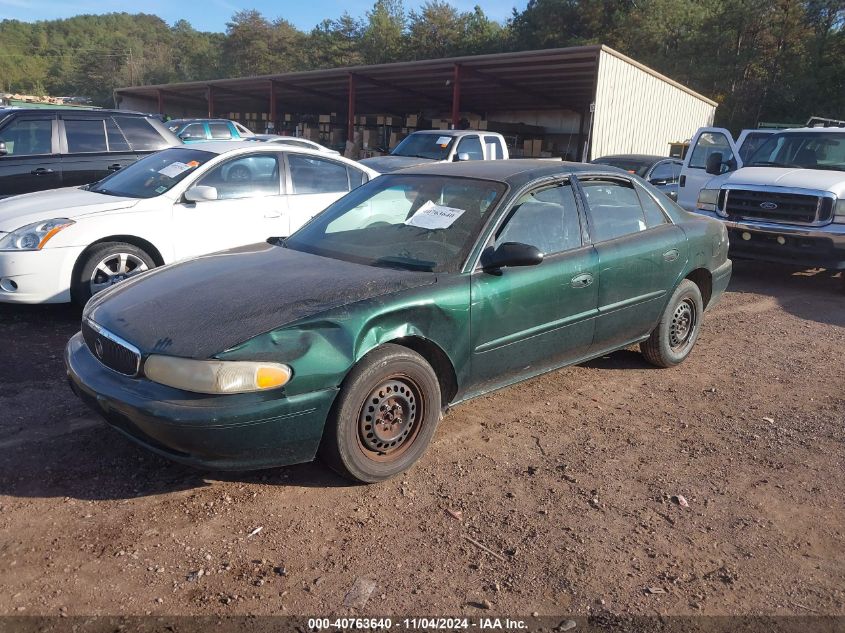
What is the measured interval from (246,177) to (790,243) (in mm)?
6476

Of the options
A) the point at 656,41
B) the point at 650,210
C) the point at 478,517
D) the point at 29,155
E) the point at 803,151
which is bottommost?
the point at 478,517

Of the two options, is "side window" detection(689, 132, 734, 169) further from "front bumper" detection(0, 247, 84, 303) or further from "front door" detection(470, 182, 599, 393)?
"front bumper" detection(0, 247, 84, 303)

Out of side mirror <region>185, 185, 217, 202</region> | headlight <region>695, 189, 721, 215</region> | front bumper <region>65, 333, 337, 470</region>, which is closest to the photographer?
front bumper <region>65, 333, 337, 470</region>

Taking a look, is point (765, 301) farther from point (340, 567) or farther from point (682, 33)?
point (682, 33)

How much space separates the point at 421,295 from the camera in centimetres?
343

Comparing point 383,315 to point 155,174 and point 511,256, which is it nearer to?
point 511,256

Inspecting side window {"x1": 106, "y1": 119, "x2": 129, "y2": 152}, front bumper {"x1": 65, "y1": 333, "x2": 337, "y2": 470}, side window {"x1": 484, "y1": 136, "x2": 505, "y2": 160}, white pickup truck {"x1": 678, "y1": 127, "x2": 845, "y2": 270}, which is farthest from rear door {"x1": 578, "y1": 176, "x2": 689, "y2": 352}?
side window {"x1": 484, "y1": 136, "x2": 505, "y2": 160}

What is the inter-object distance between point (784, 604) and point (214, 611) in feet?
7.30

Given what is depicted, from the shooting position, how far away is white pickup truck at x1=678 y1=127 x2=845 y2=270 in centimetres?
795

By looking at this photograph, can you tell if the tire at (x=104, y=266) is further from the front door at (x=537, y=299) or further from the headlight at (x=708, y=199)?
the headlight at (x=708, y=199)

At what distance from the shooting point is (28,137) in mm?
8359

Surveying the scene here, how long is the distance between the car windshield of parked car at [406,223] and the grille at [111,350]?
131 centimetres

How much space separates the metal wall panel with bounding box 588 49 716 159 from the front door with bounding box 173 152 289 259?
43.4 ft

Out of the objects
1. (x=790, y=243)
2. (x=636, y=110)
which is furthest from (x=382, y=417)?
(x=636, y=110)
